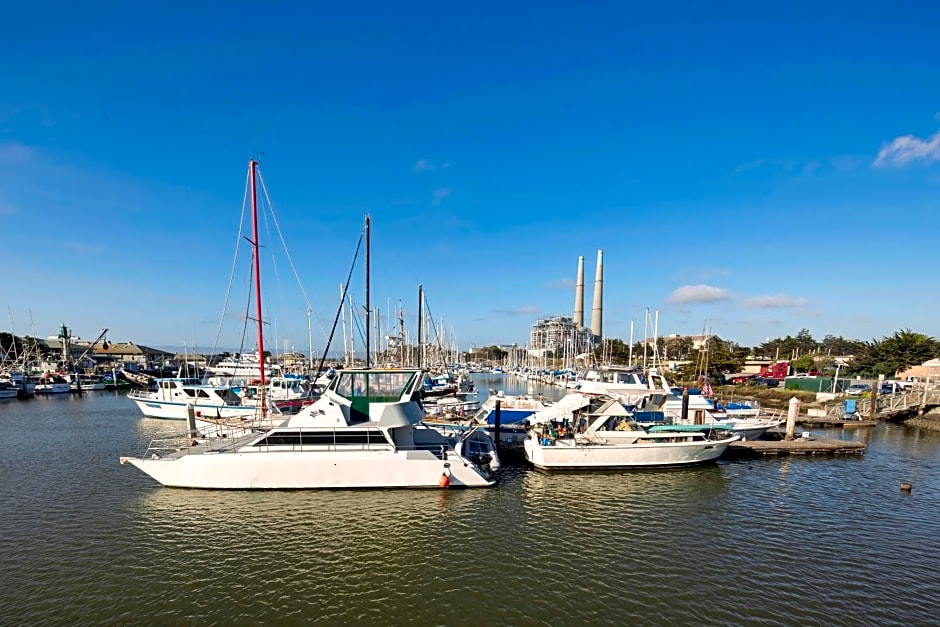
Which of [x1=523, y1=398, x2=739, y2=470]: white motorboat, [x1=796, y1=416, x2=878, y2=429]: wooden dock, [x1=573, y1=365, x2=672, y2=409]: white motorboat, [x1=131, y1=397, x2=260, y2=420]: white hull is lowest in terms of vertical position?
[x1=131, y1=397, x2=260, y2=420]: white hull

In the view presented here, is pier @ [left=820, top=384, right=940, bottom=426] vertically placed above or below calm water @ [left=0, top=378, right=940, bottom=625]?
above

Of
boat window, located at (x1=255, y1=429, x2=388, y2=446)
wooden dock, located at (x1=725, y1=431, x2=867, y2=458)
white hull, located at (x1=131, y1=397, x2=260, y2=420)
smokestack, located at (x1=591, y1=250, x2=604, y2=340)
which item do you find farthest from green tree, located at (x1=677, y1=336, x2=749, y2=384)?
smokestack, located at (x1=591, y1=250, x2=604, y2=340)

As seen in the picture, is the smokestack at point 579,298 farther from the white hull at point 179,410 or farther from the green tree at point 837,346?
the white hull at point 179,410

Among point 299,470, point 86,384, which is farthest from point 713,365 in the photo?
point 86,384

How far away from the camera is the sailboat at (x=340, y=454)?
1706 cm

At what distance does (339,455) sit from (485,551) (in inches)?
285

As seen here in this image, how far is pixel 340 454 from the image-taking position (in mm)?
17234

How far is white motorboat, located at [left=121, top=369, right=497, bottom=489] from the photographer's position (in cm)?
1706

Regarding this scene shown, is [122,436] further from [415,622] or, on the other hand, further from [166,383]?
[415,622]

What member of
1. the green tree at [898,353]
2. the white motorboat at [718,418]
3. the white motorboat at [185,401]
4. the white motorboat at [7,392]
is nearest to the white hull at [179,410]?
the white motorboat at [185,401]

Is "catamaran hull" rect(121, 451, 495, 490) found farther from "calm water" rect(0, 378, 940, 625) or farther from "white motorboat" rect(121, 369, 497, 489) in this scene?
"calm water" rect(0, 378, 940, 625)

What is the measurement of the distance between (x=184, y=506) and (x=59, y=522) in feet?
12.0

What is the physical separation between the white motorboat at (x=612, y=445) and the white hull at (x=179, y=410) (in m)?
25.7

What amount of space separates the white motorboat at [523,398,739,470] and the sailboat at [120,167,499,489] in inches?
136
